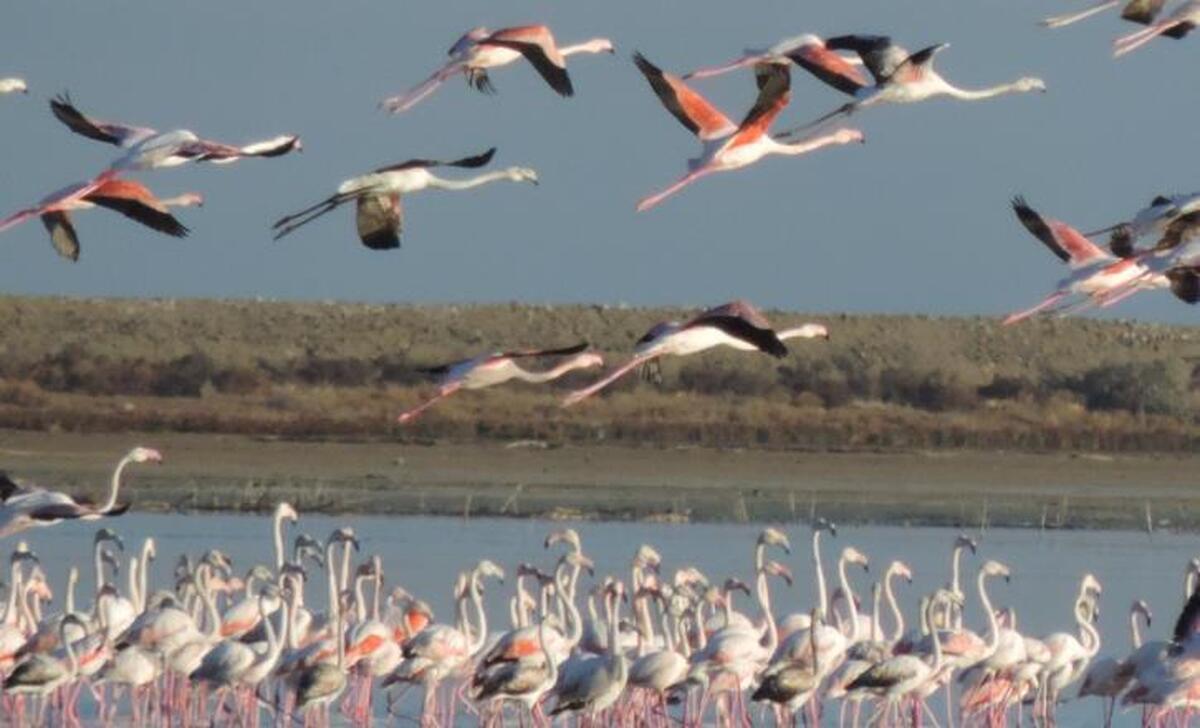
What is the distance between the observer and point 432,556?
25.4 metres

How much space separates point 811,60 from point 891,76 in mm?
363

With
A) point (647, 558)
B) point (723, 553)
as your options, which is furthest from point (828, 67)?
point (723, 553)

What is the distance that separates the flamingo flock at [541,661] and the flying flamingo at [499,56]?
12.0ft

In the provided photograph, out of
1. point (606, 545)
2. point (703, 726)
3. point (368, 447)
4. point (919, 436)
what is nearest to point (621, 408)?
point (919, 436)

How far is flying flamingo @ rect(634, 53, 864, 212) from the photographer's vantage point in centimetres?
1357

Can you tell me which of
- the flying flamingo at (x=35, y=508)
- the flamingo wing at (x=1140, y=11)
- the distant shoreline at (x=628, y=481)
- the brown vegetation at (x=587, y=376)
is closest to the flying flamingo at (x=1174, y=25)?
the flamingo wing at (x=1140, y=11)

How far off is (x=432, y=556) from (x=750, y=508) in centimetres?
633

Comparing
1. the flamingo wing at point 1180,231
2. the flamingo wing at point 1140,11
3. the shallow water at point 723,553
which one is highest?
the flamingo wing at point 1140,11

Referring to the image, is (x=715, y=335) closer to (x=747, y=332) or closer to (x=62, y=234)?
(x=747, y=332)

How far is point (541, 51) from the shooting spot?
13.8 metres

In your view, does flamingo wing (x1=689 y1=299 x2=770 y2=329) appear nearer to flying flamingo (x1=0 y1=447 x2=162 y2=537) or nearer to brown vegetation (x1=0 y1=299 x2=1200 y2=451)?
flying flamingo (x1=0 y1=447 x2=162 y2=537)

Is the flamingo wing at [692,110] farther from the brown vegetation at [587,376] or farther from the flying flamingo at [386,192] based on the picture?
the brown vegetation at [587,376]

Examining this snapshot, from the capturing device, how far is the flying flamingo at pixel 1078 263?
14195 millimetres

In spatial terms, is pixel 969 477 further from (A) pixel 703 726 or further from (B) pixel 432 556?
(A) pixel 703 726
